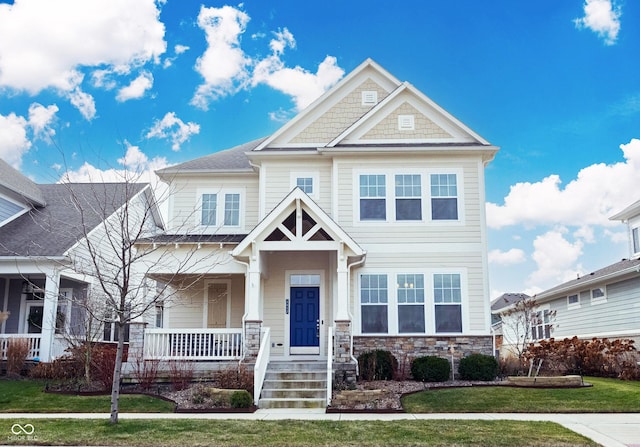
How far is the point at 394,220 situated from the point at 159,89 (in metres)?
9.58

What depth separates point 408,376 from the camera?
16.4m

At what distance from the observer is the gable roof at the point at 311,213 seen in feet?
52.4

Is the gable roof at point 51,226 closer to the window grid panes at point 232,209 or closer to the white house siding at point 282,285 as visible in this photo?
the window grid panes at point 232,209

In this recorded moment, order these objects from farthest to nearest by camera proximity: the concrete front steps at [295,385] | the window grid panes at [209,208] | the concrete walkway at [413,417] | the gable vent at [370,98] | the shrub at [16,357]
Answer: the window grid panes at [209,208]
the gable vent at [370,98]
the shrub at [16,357]
the concrete front steps at [295,385]
the concrete walkway at [413,417]

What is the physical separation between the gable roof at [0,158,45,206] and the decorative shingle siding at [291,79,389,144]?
34.5 feet

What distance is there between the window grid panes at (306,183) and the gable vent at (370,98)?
3.27 meters

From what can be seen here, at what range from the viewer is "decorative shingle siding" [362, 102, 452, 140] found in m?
18.6

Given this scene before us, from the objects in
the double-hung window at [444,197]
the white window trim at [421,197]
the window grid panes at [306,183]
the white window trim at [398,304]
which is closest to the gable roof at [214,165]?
the window grid panes at [306,183]

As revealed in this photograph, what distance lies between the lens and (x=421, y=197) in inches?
715

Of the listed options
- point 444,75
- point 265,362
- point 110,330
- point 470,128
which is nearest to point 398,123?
point 470,128

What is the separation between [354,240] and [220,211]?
16.4ft

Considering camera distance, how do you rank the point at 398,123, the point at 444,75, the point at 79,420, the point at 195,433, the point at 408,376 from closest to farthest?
the point at 195,433
the point at 79,420
the point at 408,376
the point at 398,123
the point at 444,75

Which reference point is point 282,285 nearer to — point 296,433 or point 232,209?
point 232,209

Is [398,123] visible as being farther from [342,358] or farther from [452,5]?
[342,358]
